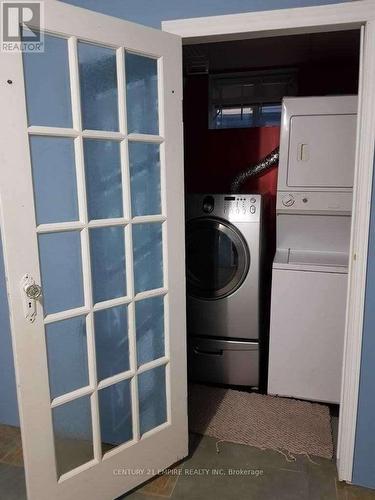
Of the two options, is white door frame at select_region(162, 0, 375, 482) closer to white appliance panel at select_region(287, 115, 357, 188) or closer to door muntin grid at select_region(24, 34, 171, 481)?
door muntin grid at select_region(24, 34, 171, 481)

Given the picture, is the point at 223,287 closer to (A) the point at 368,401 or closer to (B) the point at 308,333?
(B) the point at 308,333

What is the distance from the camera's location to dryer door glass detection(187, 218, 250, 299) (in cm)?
241

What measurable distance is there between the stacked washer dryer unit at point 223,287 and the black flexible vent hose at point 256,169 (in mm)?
499

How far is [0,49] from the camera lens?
121 centimetres

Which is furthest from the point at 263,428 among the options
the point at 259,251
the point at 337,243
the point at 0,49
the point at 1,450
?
the point at 0,49

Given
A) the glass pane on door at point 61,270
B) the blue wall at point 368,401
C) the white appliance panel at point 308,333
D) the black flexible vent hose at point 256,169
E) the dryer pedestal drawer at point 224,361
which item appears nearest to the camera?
the glass pane on door at point 61,270

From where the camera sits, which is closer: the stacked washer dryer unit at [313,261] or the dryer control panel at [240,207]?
the stacked washer dryer unit at [313,261]

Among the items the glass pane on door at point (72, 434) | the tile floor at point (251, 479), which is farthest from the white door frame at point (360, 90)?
the glass pane on door at point (72, 434)

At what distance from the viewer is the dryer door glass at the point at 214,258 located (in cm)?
241

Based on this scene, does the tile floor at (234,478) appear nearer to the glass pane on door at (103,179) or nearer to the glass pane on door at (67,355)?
the glass pane on door at (67,355)

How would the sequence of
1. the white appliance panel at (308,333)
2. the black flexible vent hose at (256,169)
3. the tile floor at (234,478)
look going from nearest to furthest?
the tile floor at (234,478)
the white appliance panel at (308,333)
the black flexible vent hose at (256,169)

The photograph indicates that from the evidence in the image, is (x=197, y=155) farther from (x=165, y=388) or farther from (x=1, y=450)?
(x=1, y=450)

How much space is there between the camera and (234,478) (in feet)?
5.97

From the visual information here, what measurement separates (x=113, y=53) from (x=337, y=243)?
1.76m
